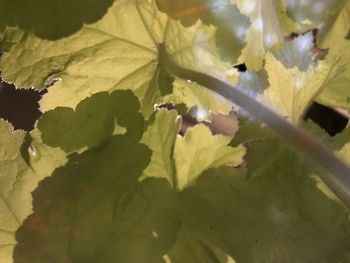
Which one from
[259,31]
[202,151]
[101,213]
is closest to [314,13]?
[259,31]

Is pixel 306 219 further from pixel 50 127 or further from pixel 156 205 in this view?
pixel 50 127

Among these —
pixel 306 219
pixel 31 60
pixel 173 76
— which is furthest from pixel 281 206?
pixel 31 60

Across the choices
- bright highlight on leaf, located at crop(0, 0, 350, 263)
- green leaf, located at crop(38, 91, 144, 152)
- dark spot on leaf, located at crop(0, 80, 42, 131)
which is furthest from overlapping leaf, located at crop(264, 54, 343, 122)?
dark spot on leaf, located at crop(0, 80, 42, 131)

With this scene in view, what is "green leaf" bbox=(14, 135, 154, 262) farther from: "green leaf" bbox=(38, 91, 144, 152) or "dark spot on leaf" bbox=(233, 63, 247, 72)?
"dark spot on leaf" bbox=(233, 63, 247, 72)

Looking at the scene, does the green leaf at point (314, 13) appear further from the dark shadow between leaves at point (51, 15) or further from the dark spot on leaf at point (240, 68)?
the dark shadow between leaves at point (51, 15)

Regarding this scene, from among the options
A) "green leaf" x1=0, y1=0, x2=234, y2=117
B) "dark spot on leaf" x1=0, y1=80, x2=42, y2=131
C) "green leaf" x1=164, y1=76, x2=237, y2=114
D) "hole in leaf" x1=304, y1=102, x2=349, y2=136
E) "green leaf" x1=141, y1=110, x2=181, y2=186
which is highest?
"green leaf" x1=0, y1=0, x2=234, y2=117

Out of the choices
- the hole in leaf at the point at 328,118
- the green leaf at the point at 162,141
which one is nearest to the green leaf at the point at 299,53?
the green leaf at the point at 162,141
